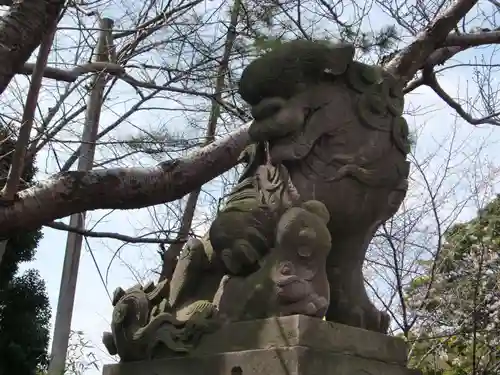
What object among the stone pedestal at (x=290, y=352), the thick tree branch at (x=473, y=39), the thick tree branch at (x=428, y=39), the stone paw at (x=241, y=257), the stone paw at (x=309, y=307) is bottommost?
the stone pedestal at (x=290, y=352)

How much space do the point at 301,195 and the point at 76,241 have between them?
514cm

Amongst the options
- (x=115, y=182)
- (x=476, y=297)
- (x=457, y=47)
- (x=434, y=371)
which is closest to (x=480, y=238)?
(x=476, y=297)

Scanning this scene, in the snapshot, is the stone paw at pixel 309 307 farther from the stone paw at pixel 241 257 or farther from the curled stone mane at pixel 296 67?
the curled stone mane at pixel 296 67

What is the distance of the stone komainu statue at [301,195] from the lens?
7.70ft

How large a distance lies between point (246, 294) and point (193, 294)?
35 centimetres

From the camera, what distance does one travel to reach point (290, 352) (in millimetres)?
2059

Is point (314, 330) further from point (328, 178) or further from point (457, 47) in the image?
point (457, 47)

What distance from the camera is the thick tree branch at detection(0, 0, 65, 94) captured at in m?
3.42

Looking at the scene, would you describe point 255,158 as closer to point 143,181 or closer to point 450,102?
point 143,181

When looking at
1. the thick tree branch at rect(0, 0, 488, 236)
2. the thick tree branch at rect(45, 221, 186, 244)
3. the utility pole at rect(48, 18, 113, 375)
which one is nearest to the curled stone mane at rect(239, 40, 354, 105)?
the thick tree branch at rect(0, 0, 488, 236)

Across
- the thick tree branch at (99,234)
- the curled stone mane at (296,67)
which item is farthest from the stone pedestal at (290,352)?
the thick tree branch at (99,234)

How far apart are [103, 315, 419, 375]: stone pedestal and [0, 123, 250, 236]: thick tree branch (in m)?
1.51

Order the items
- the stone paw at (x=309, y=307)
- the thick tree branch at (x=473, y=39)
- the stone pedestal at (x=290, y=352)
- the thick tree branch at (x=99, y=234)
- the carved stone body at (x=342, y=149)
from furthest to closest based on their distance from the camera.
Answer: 1. the thick tree branch at (x=473, y=39)
2. the thick tree branch at (x=99, y=234)
3. the carved stone body at (x=342, y=149)
4. the stone paw at (x=309, y=307)
5. the stone pedestal at (x=290, y=352)

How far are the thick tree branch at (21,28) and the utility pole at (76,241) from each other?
48.3 inches
